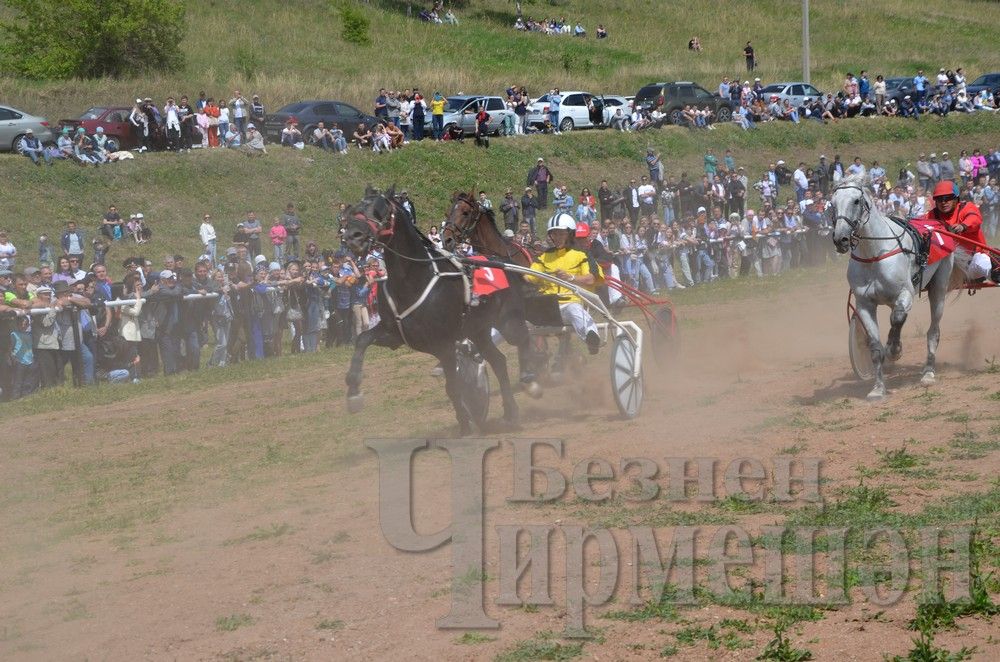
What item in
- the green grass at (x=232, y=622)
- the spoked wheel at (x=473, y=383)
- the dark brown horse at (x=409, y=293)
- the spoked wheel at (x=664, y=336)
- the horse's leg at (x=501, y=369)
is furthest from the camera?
the spoked wheel at (x=664, y=336)

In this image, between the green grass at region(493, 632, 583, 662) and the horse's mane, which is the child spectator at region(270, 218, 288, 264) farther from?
the green grass at region(493, 632, 583, 662)

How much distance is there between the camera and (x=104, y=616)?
314 inches

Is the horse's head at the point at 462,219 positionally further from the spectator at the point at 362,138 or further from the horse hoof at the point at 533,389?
the spectator at the point at 362,138

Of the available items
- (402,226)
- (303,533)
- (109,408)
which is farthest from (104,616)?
(109,408)

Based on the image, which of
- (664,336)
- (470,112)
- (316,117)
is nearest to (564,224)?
(664,336)

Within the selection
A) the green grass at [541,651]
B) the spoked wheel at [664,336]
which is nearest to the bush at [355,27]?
the spoked wheel at [664,336]

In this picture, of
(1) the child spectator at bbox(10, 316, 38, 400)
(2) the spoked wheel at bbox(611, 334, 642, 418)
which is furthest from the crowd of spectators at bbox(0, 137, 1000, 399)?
(2) the spoked wheel at bbox(611, 334, 642, 418)

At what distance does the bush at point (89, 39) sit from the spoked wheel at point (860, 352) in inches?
1484

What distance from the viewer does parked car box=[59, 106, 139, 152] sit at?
32906 mm

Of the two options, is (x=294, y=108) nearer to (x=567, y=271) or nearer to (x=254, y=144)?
(x=254, y=144)

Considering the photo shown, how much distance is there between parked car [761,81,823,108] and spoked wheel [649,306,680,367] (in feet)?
114

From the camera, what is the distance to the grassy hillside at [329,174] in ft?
96.7

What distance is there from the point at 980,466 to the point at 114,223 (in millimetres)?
22216

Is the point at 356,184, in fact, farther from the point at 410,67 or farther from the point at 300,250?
the point at 410,67
